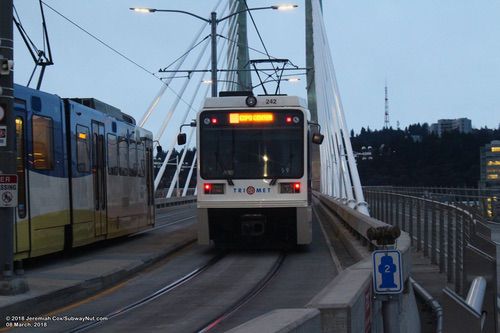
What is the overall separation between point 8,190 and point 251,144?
768 cm

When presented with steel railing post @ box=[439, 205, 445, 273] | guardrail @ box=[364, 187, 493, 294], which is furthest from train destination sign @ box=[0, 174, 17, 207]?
steel railing post @ box=[439, 205, 445, 273]

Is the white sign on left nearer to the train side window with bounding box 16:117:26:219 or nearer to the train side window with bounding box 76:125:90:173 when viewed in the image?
the train side window with bounding box 16:117:26:219

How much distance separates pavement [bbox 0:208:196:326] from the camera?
1003cm

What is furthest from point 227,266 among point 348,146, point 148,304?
point 348,146

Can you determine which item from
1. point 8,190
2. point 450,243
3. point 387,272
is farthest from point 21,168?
point 450,243

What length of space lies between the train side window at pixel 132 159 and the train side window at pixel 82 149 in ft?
12.0

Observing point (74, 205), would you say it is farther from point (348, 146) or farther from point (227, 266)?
point (348, 146)

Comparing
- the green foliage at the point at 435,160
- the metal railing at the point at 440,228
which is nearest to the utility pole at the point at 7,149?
the metal railing at the point at 440,228

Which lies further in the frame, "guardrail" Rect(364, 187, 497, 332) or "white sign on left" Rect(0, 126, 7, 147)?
"white sign on left" Rect(0, 126, 7, 147)

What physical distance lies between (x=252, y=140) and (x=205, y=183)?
1.41 meters

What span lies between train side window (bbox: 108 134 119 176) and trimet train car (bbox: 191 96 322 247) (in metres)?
2.47

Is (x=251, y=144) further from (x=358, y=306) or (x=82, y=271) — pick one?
(x=358, y=306)

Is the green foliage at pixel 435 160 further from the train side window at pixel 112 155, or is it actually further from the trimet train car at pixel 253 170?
the train side window at pixel 112 155

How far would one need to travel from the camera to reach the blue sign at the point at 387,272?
328 inches
